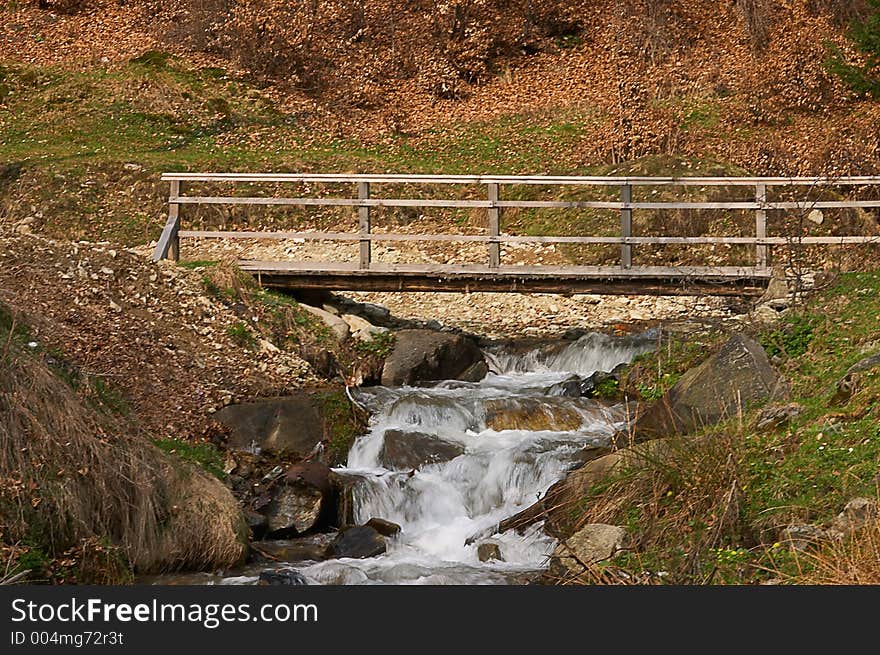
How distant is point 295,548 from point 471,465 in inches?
79.5

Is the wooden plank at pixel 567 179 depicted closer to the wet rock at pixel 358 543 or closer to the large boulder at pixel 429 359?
the large boulder at pixel 429 359

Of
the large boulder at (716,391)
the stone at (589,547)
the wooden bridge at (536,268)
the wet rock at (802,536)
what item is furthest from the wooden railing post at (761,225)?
the wet rock at (802,536)

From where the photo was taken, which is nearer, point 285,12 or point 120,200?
point 120,200

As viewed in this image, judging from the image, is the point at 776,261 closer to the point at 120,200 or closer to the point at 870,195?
the point at 870,195

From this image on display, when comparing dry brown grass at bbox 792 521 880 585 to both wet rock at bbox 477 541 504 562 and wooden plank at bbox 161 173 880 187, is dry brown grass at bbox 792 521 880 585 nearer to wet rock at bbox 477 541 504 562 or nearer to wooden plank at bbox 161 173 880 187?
wet rock at bbox 477 541 504 562

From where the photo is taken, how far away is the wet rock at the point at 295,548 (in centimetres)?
909

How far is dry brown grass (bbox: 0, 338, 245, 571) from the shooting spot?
7652mm

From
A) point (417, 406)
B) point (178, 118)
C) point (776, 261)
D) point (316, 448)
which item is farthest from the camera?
point (178, 118)

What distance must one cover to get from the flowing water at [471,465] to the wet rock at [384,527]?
8 cm

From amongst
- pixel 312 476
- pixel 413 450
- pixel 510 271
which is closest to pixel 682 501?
pixel 312 476

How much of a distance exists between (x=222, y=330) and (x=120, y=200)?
7122mm

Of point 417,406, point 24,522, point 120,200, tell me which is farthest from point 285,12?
point 24,522

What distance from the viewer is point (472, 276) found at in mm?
14438

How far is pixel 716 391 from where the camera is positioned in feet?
34.1
